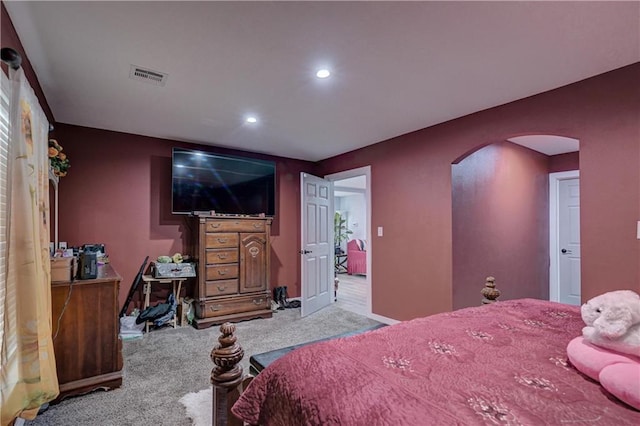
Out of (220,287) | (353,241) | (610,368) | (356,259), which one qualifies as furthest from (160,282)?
(353,241)

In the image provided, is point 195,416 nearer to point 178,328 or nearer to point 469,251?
point 178,328

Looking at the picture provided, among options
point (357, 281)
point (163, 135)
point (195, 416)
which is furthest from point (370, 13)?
point (357, 281)

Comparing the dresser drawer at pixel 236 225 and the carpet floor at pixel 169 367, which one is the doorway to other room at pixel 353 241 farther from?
the dresser drawer at pixel 236 225

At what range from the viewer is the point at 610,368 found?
97 cm

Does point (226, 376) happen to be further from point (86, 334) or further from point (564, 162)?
point (564, 162)

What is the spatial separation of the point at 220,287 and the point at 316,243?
4.71ft

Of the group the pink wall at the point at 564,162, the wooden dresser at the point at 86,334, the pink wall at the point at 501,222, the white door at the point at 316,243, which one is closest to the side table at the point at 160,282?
the wooden dresser at the point at 86,334

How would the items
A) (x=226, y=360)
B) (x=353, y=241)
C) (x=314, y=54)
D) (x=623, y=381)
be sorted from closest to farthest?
(x=623, y=381)
(x=226, y=360)
(x=314, y=54)
(x=353, y=241)

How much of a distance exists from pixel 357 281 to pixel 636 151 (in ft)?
18.6

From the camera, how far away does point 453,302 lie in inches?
129

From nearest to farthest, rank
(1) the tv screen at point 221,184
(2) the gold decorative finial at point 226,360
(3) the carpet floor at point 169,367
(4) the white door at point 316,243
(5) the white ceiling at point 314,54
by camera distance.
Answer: (2) the gold decorative finial at point 226,360
(5) the white ceiling at point 314,54
(3) the carpet floor at point 169,367
(1) the tv screen at point 221,184
(4) the white door at point 316,243

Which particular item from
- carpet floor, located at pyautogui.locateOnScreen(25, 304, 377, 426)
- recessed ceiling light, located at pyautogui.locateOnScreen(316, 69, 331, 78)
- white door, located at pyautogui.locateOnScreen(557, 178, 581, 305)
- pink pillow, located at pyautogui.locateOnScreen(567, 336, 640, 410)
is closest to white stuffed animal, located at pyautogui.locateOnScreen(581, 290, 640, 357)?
pink pillow, located at pyautogui.locateOnScreen(567, 336, 640, 410)

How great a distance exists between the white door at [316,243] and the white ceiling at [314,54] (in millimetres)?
1503

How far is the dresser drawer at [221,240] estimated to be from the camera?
151 inches
